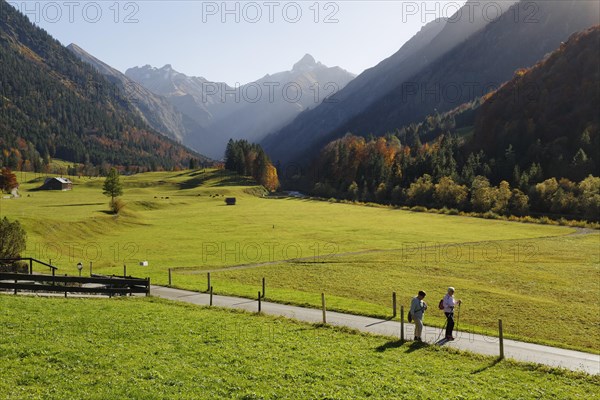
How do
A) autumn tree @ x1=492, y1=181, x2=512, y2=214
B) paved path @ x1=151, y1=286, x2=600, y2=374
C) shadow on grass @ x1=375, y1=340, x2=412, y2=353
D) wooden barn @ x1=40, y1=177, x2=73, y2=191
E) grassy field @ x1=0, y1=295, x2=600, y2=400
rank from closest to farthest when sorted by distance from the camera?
1. grassy field @ x1=0, y1=295, x2=600, y2=400
2. shadow on grass @ x1=375, y1=340, x2=412, y2=353
3. paved path @ x1=151, y1=286, x2=600, y2=374
4. autumn tree @ x1=492, y1=181, x2=512, y2=214
5. wooden barn @ x1=40, y1=177, x2=73, y2=191

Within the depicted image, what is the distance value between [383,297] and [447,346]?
15577 mm

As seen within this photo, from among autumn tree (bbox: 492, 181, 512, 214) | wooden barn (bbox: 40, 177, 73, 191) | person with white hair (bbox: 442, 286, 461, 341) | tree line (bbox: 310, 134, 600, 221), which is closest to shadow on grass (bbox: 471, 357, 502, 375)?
person with white hair (bbox: 442, 286, 461, 341)

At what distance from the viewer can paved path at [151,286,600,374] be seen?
23234 mm

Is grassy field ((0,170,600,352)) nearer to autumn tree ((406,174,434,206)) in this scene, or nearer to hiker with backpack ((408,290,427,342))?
hiker with backpack ((408,290,427,342))

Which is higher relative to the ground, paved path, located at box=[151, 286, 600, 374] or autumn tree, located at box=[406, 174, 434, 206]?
autumn tree, located at box=[406, 174, 434, 206]

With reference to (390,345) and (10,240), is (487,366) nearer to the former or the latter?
(390,345)

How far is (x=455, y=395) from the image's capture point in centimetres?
1677

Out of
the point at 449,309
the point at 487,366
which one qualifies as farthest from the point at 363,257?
the point at 487,366

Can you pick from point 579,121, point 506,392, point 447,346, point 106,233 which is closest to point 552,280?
point 447,346

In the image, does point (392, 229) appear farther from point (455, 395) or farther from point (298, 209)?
point (455, 395)

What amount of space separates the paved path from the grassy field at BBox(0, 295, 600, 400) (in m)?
2.09

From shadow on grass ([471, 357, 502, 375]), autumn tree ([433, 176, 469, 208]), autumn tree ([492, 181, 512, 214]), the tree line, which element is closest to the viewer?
shadow on grass ([471, 357, 502, 375])

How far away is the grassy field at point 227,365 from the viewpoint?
15.9m

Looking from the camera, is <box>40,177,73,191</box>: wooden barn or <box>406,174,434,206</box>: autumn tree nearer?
<box>406,174,434,206</box>: autumn tree
